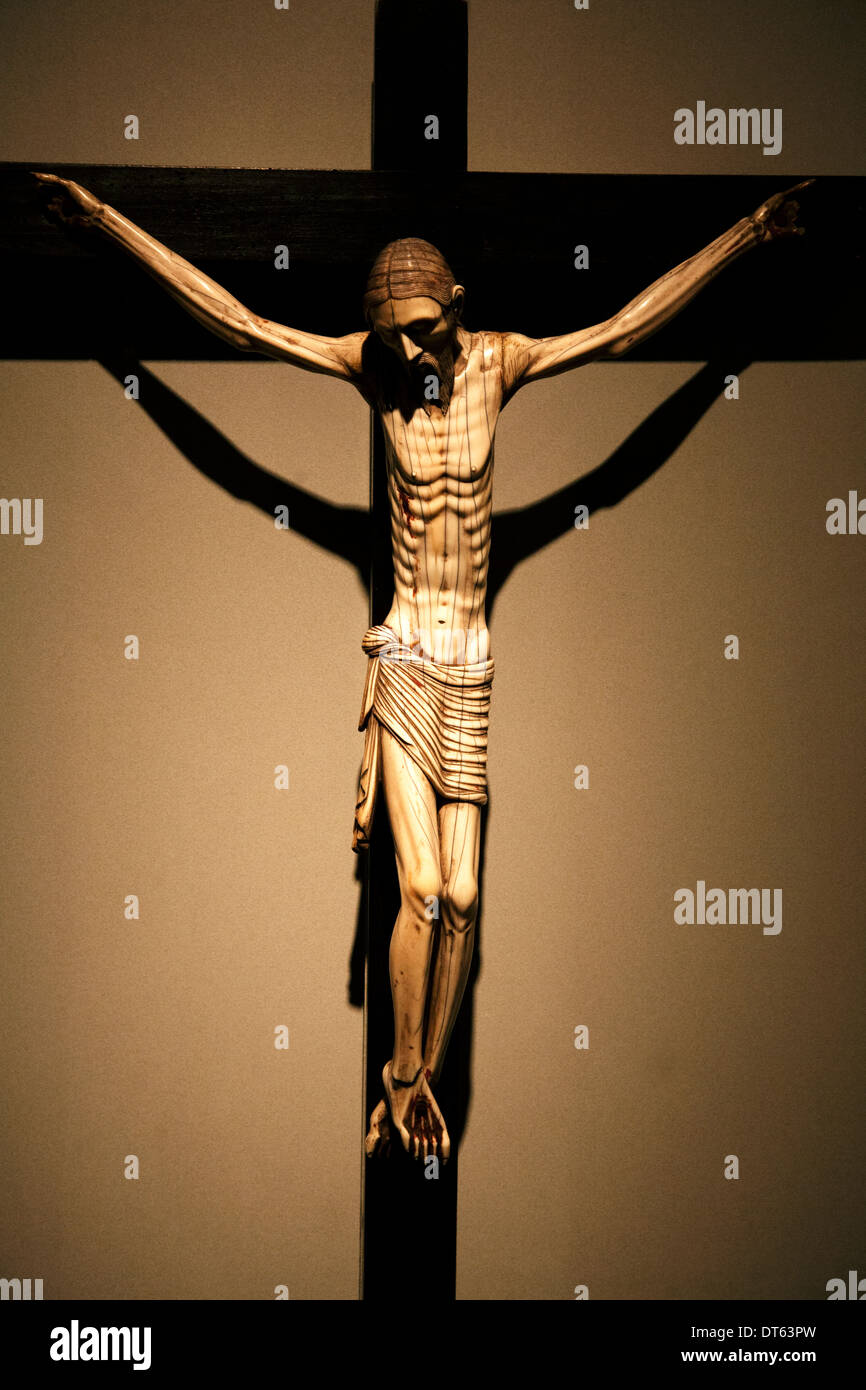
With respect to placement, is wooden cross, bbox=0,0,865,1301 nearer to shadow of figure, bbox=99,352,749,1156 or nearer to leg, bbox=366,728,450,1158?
leg, bbox=366,728,450,1158

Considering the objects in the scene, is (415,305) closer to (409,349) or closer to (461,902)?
(409,349)

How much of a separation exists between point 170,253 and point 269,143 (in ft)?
1.46

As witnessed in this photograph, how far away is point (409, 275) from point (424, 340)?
0.10 m

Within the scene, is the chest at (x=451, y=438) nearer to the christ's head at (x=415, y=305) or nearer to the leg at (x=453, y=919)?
the christ's head at (x=415, y=305)

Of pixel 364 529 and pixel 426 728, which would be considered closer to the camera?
pixel 426 728

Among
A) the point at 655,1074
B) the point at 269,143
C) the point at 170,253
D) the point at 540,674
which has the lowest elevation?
the point at 655,1074

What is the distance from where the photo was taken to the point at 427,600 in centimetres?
201

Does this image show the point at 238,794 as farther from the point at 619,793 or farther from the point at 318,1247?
the point at 318,1247

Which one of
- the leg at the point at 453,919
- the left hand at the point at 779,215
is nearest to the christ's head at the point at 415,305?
the left hand at the point at 779,215

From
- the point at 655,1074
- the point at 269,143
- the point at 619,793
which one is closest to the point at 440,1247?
the point at 655,1074

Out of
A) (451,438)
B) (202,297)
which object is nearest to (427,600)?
(451,438)

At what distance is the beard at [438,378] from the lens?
1.93m

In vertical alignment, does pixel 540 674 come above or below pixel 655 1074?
above

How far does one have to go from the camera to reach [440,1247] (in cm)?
204
